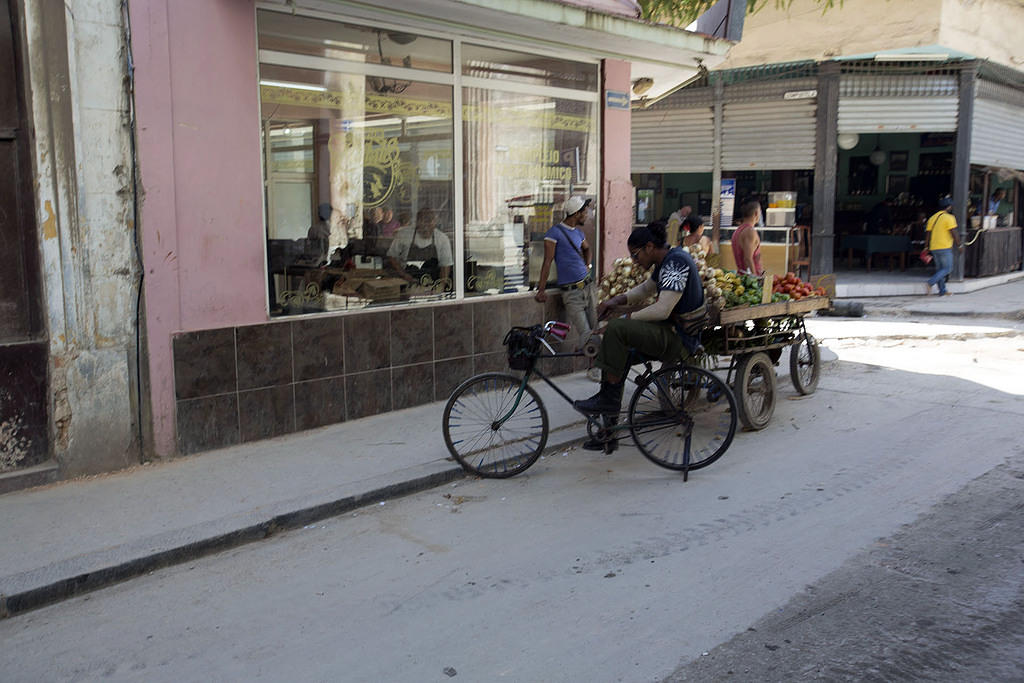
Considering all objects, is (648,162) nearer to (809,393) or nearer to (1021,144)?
(1021,144)

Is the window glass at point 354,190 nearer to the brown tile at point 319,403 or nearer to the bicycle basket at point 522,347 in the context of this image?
the brown tile at point 319,403

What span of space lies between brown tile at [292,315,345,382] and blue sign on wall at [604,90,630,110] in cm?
445

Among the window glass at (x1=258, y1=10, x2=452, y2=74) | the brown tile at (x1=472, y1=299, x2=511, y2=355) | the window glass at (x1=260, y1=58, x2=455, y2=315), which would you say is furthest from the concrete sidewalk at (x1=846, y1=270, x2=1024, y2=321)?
the window glass at (x1=258, y1=10, x2=452, y2=74)

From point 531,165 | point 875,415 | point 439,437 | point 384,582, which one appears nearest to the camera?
point 384,582

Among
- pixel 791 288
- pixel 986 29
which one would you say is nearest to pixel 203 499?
pixel 791 288

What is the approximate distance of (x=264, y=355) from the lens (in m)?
7.13

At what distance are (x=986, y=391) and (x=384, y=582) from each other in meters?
7.09

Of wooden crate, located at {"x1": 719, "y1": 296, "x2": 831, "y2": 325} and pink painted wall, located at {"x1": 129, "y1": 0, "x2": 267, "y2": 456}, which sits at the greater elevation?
pink painted wall, located at {"x1": 129, "y1": 0, "x2": 267, "y2": 456}

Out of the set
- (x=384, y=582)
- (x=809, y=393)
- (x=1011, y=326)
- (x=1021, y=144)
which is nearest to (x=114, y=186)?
(x=384, y=582)

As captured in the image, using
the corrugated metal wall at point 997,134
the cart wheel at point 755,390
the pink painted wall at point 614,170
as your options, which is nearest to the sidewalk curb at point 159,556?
the cart wheel at point 755,390

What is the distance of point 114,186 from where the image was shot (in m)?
6.23

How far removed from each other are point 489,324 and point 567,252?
3.90 ft

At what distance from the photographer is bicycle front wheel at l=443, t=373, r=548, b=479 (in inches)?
246

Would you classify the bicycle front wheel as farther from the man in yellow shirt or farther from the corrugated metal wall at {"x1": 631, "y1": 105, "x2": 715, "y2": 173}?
the corrugated metal wall at {"x1": 631, "y1": 105, "x2": 715, "y2": 173}
